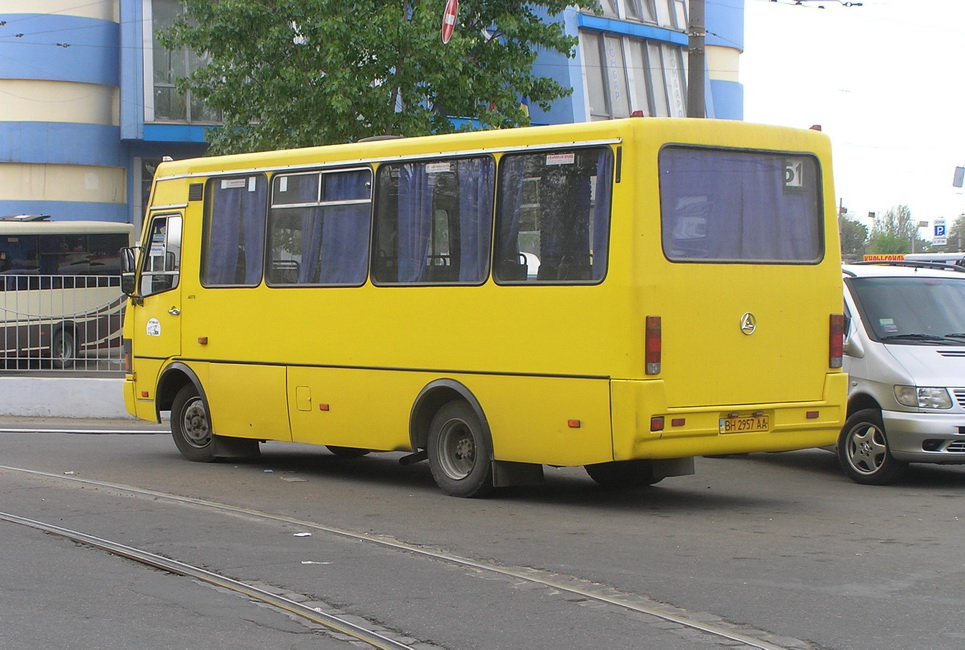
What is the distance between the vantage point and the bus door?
531 inches

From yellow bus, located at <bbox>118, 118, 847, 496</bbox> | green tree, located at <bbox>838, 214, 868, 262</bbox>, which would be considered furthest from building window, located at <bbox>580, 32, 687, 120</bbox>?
green tree, located at <bbox>838, 214, 868, 262</bbox>

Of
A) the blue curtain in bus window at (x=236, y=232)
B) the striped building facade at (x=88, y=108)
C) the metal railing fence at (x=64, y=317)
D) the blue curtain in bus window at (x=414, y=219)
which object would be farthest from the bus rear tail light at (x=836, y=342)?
the striped building facade at (x=88, y=108)

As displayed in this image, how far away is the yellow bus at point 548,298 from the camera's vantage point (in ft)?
31.7

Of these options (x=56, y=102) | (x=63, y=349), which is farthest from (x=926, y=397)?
(x=56, y=102)

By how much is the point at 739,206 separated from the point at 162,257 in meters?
6.29

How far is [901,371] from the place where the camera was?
1143cm

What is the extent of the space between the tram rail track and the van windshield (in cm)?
548

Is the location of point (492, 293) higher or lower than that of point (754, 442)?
higher

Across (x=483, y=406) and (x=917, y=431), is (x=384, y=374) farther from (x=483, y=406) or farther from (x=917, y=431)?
(x=917, y=431)

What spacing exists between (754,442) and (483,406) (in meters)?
2.10

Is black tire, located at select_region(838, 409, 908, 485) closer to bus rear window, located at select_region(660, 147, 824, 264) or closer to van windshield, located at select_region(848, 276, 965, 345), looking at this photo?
van windshield, located at select_region(848, 276, 965, 345)

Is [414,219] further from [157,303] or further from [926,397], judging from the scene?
[926,397]

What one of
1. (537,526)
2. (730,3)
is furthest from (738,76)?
(537,526)

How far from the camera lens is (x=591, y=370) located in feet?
32.0
